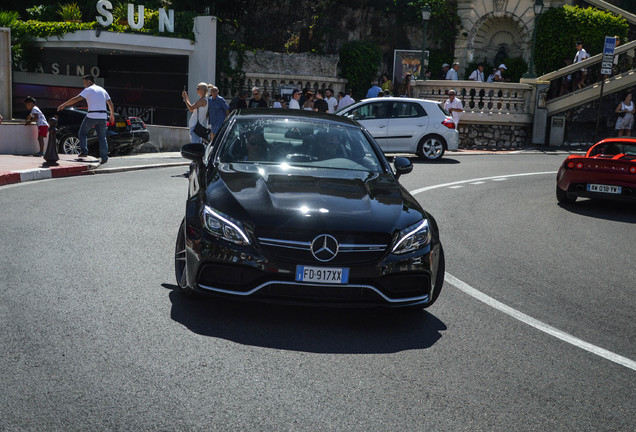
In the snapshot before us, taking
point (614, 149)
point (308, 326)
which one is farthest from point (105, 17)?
point (308, 326)

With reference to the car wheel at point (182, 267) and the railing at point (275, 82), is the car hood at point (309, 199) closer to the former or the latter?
the car wheel at point (182, 267)

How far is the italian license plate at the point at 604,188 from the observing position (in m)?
13.2

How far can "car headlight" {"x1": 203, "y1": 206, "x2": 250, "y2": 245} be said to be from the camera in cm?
544

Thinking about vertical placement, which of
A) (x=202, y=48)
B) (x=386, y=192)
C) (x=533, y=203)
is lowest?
(x=533, y=203)

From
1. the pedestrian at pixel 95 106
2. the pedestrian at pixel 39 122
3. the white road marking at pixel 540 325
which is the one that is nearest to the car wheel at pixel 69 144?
the pedestrian at pixel 39 122

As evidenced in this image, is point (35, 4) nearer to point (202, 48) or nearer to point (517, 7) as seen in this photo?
point (202, 48)

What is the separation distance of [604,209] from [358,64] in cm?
1978

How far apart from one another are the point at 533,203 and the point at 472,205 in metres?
1.51

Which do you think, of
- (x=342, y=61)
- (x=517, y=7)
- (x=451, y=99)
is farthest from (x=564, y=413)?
(x=517, y=7)

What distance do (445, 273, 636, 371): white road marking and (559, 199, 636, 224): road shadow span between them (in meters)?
6.35

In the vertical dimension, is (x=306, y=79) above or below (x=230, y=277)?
above

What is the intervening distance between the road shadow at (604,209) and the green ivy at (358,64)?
18.6m

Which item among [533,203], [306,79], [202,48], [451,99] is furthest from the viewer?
[306,79]

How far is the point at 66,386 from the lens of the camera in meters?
4.31
